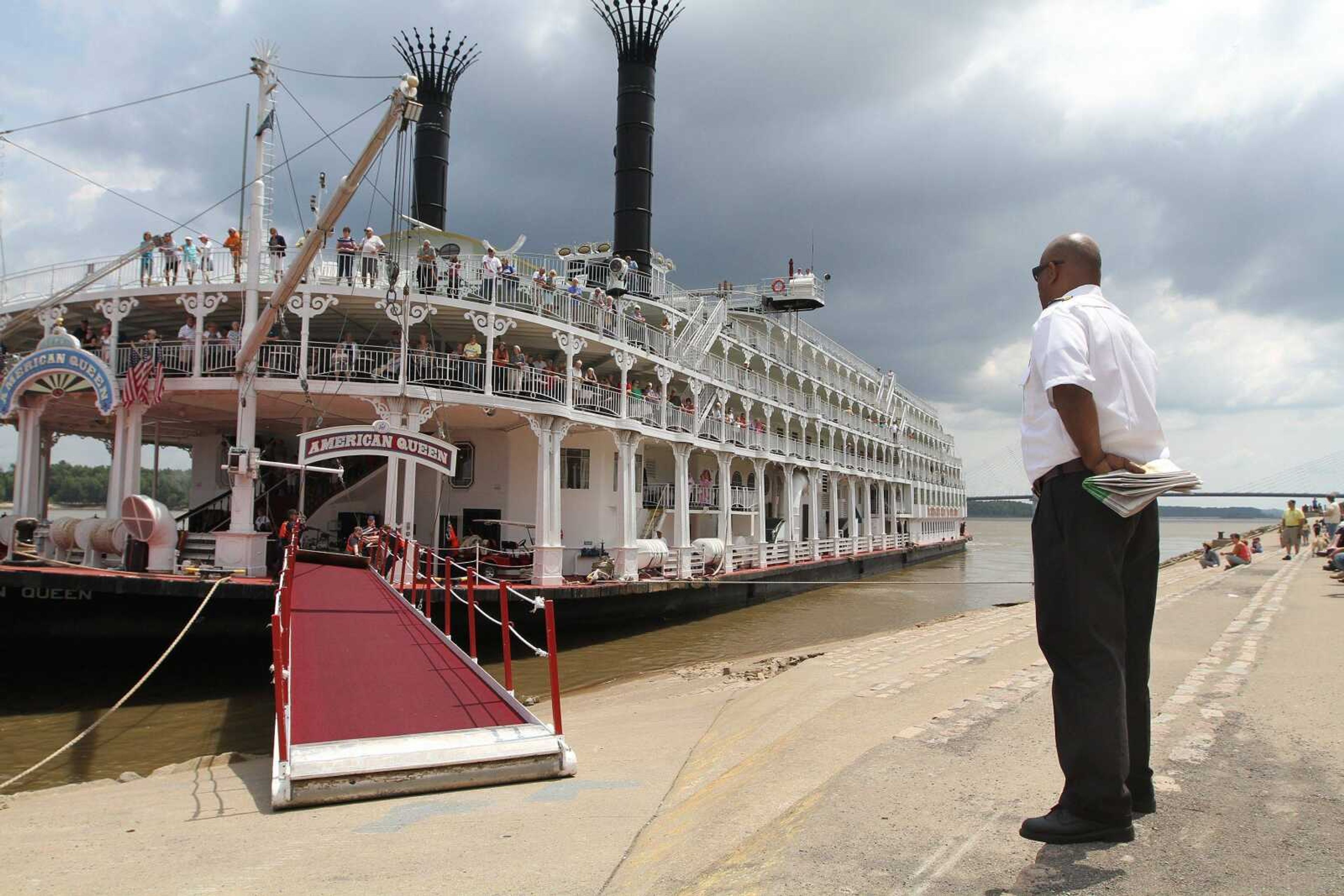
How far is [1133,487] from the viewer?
244cm

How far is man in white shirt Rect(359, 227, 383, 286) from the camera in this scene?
16.1 metres

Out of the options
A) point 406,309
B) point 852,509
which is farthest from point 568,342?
point 852,509

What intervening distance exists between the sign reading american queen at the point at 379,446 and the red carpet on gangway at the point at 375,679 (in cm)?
398

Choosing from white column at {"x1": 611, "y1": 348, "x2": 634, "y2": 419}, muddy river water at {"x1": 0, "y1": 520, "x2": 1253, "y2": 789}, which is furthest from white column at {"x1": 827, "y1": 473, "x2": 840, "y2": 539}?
white column at {"x1": 611, "y1": 348, "x2": 634, "y2": 419}

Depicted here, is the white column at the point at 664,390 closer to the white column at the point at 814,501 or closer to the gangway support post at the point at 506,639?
the white column at the point at 814,501

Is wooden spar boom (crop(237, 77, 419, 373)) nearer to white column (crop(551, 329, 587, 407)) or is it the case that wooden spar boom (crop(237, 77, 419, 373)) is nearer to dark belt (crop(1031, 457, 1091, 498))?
white column (crop(551, 329, 587, 407))

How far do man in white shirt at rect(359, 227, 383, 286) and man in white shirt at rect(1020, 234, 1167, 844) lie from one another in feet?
51.0

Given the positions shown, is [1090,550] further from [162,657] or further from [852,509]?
[852,509]

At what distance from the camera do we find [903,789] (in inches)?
133

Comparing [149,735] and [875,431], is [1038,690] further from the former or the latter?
[875,431]

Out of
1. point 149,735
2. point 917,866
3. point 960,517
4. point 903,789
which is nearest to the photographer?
point 917,866

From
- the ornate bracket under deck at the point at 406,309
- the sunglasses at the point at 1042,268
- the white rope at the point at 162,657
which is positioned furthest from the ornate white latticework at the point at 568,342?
the sunglasses at the point at 1042,268

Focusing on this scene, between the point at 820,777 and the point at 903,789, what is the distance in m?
0.51

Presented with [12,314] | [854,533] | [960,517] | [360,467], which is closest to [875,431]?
[854,533]
